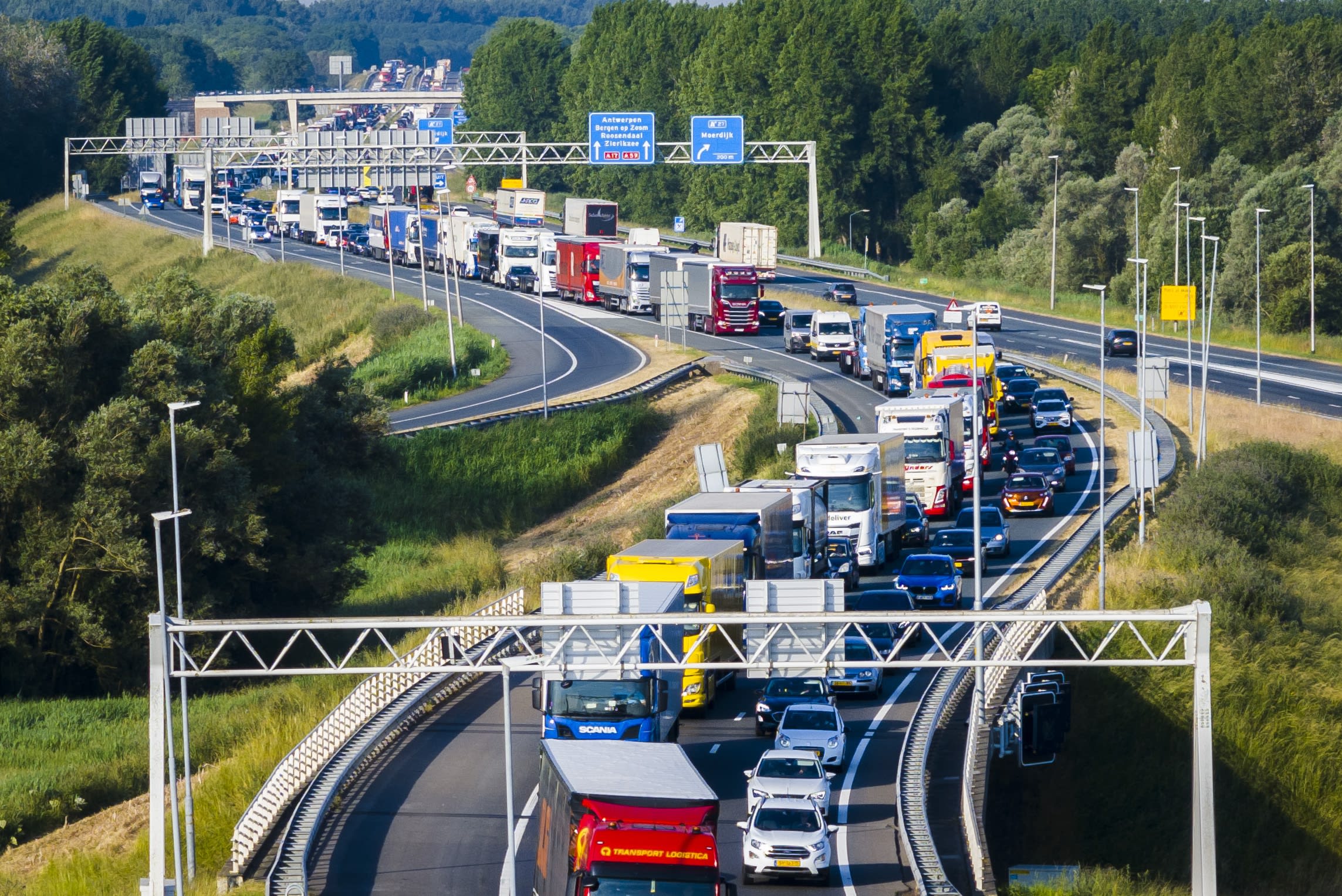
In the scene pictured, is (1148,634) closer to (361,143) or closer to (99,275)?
(99,275)

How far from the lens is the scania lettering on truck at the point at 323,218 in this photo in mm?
126500

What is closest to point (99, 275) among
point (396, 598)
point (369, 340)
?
point (396, 598)

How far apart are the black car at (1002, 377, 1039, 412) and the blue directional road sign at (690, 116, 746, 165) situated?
28.8 metres

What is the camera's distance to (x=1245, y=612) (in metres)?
47.3

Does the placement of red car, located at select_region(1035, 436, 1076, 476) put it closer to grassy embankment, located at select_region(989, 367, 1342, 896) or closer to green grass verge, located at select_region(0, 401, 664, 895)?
grassy embankment, located at select_region(989, 367, 1342, 896)

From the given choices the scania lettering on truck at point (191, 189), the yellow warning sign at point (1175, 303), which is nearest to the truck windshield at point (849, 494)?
the yellow warning sign at point (1175, 303)

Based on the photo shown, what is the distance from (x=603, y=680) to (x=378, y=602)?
88.7 ft

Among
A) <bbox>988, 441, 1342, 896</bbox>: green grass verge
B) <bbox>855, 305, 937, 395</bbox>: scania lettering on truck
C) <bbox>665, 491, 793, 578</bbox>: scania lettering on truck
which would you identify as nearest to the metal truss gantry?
<bbox>855, 305, 937, 395</bbox>: scania lettering on truck

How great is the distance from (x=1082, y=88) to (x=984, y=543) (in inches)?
3375

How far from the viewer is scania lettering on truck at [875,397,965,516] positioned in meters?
51.0

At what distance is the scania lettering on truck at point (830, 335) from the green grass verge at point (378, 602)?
9.60 m

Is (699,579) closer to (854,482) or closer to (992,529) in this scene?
(854,482)

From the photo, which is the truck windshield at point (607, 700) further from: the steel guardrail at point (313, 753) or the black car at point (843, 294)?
the black car at point (843, 294)

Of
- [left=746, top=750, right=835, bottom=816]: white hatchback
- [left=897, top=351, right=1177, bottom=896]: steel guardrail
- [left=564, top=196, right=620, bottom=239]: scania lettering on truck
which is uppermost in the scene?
[left=564, top=196, right=620, bottom=239]: scania lettering on truck
